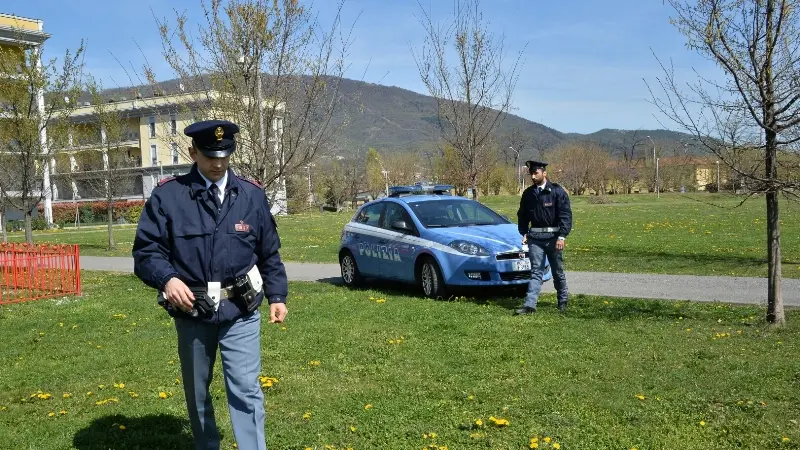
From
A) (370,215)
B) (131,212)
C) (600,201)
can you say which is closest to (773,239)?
(370,215)

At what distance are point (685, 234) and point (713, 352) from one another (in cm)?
1674

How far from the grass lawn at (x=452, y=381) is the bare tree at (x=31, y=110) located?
8609 millimetres

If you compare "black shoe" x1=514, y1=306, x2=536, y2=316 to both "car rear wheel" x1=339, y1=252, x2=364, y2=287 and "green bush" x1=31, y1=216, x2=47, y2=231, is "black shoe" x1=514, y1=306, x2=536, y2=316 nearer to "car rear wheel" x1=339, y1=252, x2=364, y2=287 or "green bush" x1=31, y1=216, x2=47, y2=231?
"car rear wheel" x1=339, y1=252, x2=364, y2=287

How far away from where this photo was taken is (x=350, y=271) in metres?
13.4

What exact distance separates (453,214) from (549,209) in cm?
279

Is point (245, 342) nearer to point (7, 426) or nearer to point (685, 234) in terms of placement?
point (7, 426)

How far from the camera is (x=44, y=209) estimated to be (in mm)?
57219

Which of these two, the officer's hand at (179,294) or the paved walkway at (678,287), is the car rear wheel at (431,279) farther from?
the officer's hand at (179,294)

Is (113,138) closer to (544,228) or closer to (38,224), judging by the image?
(544,228)

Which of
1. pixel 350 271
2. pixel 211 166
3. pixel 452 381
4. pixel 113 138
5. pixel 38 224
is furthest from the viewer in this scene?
pixel 38 224

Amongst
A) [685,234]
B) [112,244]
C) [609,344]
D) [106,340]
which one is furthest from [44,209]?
[609,344]

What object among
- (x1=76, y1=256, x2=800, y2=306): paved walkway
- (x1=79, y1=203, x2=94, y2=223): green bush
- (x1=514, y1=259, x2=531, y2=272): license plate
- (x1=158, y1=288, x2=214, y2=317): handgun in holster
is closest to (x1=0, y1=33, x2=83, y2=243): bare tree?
(x1=76, y1=256, x2=800, y2=306): paved walkway

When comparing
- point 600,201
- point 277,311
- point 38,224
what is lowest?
point 38,224

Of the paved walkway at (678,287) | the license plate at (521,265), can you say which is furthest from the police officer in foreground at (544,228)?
the paved walkway at (678,287)
